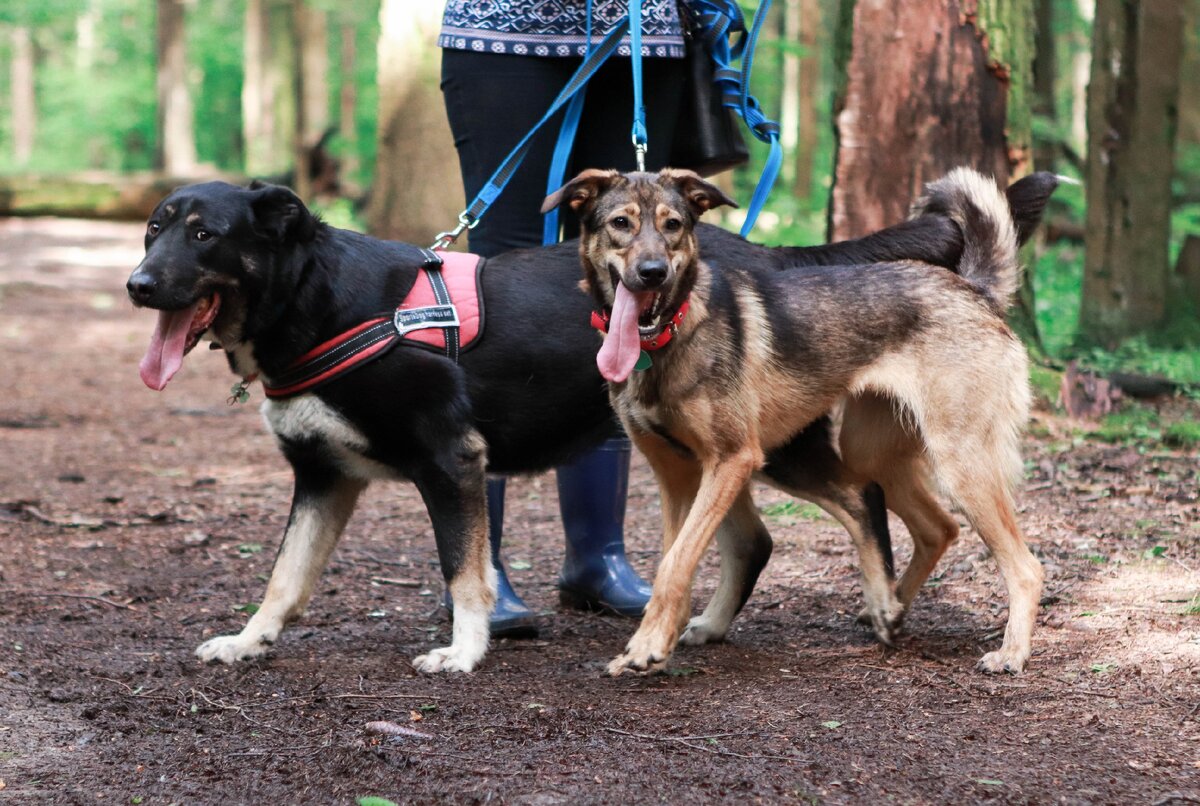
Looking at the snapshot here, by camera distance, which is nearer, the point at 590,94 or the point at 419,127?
the point at 590,94

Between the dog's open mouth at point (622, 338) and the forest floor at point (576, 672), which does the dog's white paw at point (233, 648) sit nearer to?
the forest floor at point (576, 672)

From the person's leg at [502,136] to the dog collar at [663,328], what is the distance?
2.82 feet

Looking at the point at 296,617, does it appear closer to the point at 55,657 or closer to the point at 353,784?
the point at 55,657

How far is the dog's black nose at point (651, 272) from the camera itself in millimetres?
3725

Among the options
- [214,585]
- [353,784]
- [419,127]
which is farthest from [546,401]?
[419,127]

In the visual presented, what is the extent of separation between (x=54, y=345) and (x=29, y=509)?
6.70m

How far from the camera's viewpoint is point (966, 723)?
11.2ft

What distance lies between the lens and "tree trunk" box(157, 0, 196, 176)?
86.5ft

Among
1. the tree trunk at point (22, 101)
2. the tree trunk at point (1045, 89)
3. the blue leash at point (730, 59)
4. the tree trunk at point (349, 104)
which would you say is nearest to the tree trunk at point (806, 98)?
the tree trunk at point (1045, 89)

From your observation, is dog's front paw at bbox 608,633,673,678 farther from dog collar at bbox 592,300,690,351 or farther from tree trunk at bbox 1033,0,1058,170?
tree trunk at bbox 1033,0,1058,170

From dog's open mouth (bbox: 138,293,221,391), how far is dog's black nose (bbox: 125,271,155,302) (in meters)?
0.15

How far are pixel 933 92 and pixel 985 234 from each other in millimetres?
A: 2468

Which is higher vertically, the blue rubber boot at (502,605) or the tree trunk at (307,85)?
the tree trunk at (307,85)

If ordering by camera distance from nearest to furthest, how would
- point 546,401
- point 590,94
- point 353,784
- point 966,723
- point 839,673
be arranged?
point 353,784 → point 966,723 → point 839,673 → point 546,401 → point 590,94
